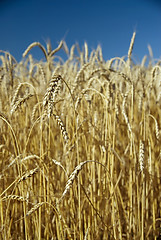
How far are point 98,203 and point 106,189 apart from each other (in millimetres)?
63

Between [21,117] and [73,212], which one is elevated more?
[21,117]

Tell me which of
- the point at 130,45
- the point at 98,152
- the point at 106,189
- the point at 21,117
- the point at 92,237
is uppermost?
the point at 130,45

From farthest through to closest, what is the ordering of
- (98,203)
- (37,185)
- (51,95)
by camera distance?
(37,185), (98,203), (51,95)

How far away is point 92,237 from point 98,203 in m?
0.13

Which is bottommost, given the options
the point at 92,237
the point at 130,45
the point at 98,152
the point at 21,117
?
the point at 92,237

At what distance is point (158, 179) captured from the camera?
121 cm

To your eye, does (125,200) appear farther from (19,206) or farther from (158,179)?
(19,206)

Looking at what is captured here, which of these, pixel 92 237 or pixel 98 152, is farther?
pixel 98 152

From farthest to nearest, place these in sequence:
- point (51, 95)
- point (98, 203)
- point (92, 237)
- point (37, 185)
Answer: point (37, 185) → point (98, 203) → point (92, 237) → point (51, 95)

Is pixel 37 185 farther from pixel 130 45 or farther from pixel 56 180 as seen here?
pixel 130 45

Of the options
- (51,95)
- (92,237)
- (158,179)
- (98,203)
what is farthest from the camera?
(158,179)

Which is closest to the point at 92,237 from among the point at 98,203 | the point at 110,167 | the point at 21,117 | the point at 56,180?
the point at 98,203

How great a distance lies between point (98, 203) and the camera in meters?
0.93

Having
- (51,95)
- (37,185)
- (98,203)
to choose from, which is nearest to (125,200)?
(98,203)
